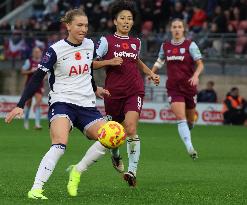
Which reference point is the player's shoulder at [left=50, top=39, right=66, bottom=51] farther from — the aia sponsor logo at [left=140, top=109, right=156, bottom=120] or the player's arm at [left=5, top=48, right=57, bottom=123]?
the aia sponsor logo at [left=140, top=109, right=156, bottom=120]

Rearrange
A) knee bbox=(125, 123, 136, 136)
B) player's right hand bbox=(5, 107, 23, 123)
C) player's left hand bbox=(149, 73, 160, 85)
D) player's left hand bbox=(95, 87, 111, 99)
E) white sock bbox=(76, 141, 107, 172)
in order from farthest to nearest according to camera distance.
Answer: knee bbox=(125, 123, 136, 136) → player's left hand bbox=(149, 73, 160, 85) → player's left hand bbox=(95, 87, 111, 99) → white sock bbox=(76, 141, 107, 172) → player's right hand bbox=(5, 107, 23, 123)

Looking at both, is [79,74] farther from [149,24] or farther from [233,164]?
[149,24]

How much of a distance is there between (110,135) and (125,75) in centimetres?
242

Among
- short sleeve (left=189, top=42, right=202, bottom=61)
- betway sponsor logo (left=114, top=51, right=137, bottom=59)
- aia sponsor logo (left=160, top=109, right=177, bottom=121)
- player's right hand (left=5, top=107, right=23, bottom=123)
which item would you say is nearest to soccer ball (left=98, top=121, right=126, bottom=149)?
player's right hand (left=5, top=107, right=23, bottom=123)

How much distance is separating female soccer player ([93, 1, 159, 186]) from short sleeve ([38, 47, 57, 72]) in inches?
75.5

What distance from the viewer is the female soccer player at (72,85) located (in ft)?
35.2

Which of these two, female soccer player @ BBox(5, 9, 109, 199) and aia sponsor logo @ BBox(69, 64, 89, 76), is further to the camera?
aia sponsor logo @ BBox(69, 64, 89, 76)

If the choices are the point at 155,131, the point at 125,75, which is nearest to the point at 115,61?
the point at 125,75

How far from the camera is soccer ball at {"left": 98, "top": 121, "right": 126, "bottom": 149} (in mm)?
10672

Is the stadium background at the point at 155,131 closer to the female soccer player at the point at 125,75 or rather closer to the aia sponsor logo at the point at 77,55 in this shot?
the female soccer player at the point at 125,75

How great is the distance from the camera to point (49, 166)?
33.8ft

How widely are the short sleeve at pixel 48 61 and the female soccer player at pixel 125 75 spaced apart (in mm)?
1917

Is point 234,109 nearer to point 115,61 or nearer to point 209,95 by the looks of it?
point 209,95

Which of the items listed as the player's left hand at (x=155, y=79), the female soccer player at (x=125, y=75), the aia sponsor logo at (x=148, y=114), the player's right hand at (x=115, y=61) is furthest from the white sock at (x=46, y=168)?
the aia sponsor logo at (x=148, y=114)
